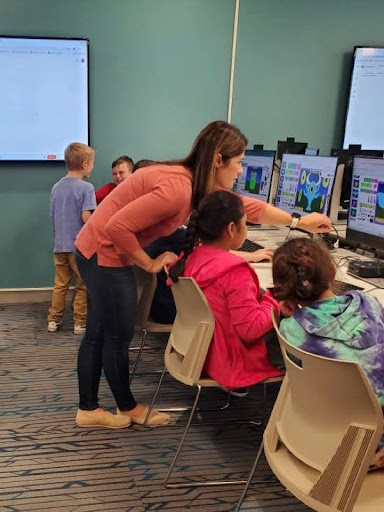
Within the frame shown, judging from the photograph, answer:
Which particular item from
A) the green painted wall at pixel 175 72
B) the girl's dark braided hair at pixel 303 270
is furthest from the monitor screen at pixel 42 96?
the girl's dark braided hair at pixel 303 270

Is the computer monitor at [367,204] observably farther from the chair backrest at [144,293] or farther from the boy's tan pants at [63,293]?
the boy's tan pants at [63,293]

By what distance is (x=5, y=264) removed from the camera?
4059mm

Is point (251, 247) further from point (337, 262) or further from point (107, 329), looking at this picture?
point (107, 329)

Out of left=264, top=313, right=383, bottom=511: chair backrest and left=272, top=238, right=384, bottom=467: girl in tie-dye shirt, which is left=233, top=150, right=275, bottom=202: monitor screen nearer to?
left=272, top=238, right=384, bottom=467: girl in tie-dye shirt

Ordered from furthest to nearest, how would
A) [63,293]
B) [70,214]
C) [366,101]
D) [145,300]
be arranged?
[366,101]
[63,293]
[70,214]
[145,300]

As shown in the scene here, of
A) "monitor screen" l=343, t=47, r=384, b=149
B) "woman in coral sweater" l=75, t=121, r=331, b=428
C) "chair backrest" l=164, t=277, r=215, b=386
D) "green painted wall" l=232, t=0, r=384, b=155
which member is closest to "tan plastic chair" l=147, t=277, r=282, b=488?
"chair backrest" l=164, t=277, r=215, b=386

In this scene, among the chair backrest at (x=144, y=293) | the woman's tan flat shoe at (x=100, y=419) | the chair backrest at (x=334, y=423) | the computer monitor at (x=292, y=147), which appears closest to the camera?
the chair backrest at (x=334, y=423)

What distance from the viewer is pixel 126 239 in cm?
195

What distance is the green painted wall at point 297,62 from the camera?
4207 mm

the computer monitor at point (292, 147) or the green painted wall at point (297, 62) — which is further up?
the green painted wall at point (297, 62)

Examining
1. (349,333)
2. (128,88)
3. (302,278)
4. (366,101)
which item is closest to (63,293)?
(128,88)

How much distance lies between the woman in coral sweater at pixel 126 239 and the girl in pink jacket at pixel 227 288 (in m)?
0.09

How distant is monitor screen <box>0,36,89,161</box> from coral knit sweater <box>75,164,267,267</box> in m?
2.05

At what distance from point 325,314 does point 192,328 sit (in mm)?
696
